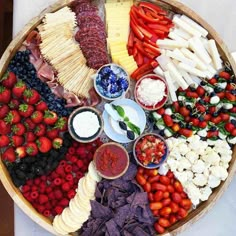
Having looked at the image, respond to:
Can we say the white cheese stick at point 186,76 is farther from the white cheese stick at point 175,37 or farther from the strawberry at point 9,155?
the strawberry at point 9,155

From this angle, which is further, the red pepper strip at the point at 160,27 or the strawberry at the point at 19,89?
the red pepper strip at the point at 160,27

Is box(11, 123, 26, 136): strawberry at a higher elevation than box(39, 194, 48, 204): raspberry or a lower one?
higher

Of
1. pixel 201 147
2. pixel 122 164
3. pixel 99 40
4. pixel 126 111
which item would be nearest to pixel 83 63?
pixel 99 40

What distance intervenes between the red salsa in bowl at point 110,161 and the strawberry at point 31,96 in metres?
0.28

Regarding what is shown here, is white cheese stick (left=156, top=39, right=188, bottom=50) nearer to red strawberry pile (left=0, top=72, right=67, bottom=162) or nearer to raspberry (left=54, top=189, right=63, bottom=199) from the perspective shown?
red strawberry pile (left=0, top=72, right=67, bottom=162)

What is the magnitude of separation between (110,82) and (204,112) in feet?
1.15

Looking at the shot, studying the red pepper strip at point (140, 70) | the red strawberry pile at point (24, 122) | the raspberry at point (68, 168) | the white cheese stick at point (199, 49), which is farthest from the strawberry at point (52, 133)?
the white cheese stick at point (199, 49)

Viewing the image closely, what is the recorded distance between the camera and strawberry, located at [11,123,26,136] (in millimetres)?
1978

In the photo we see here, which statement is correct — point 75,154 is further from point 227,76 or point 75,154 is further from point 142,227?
point 227,76

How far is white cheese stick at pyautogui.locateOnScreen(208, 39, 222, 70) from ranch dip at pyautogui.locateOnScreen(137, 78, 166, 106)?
20cm

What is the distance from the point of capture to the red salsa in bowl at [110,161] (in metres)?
1.99

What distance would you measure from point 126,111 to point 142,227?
0.41 m

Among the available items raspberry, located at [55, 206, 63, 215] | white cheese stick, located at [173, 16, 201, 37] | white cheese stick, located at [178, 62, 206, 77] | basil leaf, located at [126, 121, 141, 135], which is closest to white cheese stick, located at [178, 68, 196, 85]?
white cheese stick, located at [178, 62, 206, 77]

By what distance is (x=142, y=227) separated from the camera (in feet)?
6.55
